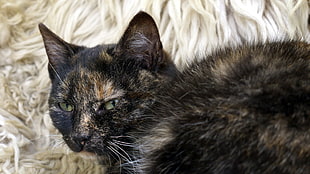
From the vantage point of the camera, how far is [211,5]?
116cm

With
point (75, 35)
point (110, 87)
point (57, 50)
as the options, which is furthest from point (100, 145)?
point (75, 35)

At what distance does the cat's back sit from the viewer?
741mm

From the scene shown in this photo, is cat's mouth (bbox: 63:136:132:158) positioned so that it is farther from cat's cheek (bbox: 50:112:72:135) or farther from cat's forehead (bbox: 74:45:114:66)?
cat's forehead (bbox: 74:45:114:66)

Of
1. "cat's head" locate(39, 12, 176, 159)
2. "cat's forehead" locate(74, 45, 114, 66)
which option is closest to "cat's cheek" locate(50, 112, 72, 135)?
"cat's head" locate(39, 12, 176, 159)

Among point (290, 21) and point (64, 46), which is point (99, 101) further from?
point (290, 21)

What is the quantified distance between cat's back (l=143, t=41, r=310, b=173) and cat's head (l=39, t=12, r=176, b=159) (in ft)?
0.22

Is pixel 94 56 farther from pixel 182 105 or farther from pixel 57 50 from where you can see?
pixel 182 105

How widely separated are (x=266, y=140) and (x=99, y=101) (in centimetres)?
34

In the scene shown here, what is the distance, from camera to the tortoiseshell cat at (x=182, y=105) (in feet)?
2.47

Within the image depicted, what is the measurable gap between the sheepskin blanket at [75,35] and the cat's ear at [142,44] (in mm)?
96

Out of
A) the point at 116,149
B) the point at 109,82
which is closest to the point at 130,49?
the point at 109,82

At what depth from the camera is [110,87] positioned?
0.98 metres

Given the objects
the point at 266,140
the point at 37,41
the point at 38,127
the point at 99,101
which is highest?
the point at 266,140

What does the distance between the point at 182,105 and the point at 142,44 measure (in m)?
0.18
